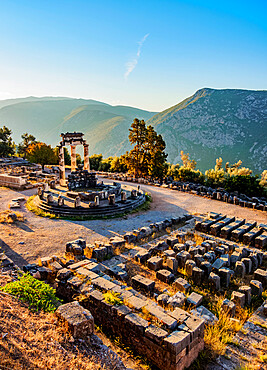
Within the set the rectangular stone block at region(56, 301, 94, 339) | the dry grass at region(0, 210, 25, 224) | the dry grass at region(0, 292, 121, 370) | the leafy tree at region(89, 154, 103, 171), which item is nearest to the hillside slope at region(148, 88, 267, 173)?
the leafy tree at region(89, 154, 103, 171)

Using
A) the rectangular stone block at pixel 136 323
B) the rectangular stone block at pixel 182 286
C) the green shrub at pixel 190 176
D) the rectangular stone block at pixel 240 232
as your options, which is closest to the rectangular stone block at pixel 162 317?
the rectangular stone block at pixel 136 323

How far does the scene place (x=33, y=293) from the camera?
632 cm

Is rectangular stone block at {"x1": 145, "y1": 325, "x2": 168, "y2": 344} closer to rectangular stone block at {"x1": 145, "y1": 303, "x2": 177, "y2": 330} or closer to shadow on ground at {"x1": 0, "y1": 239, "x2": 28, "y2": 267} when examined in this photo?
rectangular stone block at {"x1": 145, "y1": 303, "x2": 177, "y2": 330}

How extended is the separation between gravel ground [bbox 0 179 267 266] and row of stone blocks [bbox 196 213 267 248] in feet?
10.1

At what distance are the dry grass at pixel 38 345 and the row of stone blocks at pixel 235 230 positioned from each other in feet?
32.6

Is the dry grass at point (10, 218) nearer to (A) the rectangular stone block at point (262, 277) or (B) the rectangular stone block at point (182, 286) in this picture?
→ (B) the rectangular stone block at point (182, 286)

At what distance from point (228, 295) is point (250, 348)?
2352 mm

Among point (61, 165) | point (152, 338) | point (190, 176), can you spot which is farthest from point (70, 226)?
point (190, 176)

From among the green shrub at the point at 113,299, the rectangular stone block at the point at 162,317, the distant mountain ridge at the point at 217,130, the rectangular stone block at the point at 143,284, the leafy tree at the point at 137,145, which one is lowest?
the rectangular stone block at the point at 143,284

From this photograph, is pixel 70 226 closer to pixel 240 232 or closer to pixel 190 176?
pixel 240 232

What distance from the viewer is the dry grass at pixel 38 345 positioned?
4.02 m

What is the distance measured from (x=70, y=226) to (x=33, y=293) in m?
8.31

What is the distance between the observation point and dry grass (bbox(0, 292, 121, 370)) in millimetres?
4019

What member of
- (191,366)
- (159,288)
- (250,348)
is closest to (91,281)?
(159,288)
